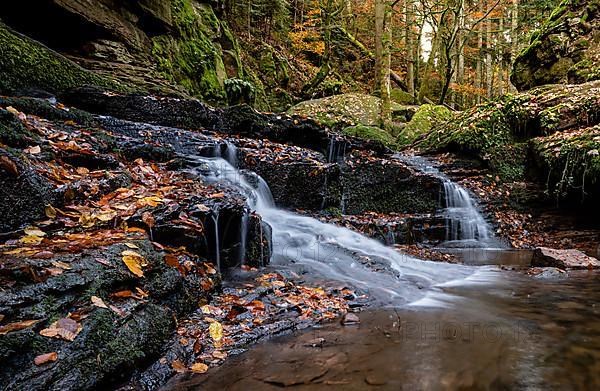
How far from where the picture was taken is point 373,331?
9.73 ft

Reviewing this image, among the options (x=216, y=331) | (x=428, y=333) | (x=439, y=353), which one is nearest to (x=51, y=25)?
(x=216, y=331)

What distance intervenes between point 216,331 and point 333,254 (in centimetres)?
290

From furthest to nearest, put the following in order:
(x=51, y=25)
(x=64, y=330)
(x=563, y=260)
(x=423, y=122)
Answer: (x=423, y=122), (x=51, y=25), (x=563, y=260), (x=64, y=330)

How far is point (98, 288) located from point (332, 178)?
5.79 meters

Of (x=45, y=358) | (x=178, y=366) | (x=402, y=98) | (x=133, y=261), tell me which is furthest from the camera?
(x=402, y=98)

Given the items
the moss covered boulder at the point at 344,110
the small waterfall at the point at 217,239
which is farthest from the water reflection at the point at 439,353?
the moss covered boulder at the point at 344,110

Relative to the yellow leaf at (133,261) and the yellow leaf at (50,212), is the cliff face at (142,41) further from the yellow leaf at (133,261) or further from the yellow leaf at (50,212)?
the yellow leaf at (133,261)

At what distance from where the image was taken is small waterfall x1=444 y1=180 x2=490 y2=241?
7504 mm

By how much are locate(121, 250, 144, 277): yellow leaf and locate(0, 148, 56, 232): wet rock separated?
1.07m

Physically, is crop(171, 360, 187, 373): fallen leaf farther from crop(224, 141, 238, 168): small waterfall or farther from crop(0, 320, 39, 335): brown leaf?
crop(224, 141, 238, 168): small waterfall

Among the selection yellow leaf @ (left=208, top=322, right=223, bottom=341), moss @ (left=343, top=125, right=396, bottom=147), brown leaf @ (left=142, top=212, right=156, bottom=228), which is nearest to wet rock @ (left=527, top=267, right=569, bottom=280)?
yellow leaf @ (left=208, top=322, right=223, bottom=341)

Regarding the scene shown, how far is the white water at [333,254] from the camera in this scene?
4465 mm

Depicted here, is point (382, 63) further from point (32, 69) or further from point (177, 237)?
point (177, 237)

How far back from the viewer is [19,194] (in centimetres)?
303
